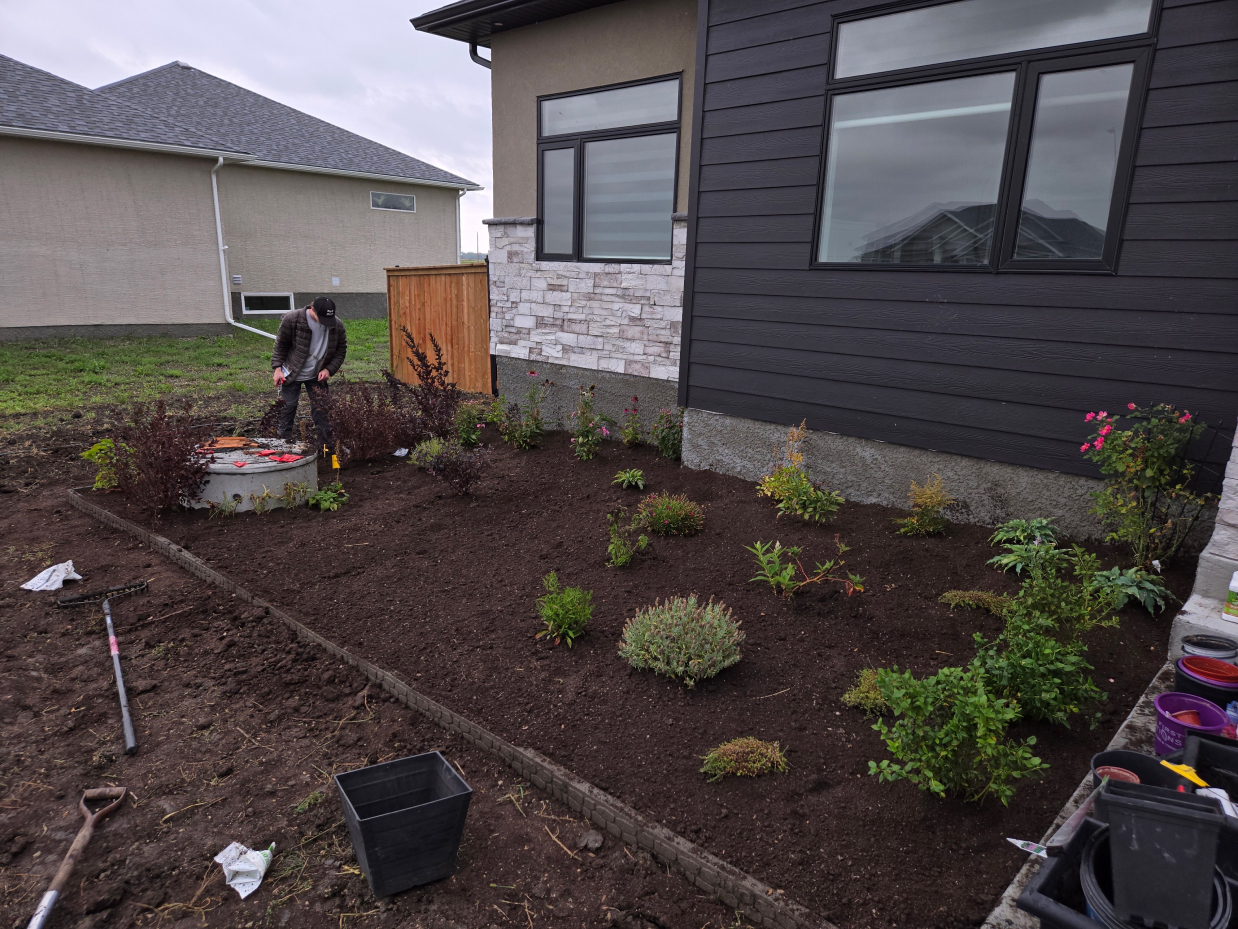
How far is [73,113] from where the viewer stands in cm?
1472

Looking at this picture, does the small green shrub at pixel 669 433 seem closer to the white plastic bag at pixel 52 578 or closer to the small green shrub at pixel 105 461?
the white plastic bag at pixel 52 578

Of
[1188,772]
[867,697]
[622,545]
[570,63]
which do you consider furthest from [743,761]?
[570,63]

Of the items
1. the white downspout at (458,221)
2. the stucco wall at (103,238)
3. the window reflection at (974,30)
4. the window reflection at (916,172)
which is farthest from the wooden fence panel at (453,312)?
the white downspout at (458,221)

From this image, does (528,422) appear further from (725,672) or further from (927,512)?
(725,672)

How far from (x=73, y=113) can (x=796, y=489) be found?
17.4 m

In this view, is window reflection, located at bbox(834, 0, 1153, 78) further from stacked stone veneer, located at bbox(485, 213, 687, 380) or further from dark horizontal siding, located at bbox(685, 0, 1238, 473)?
stacked stone veneer, located at bbox(485, 213, 687, 380)

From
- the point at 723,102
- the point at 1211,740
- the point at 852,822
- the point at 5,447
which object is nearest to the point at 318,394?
the point at 5,447

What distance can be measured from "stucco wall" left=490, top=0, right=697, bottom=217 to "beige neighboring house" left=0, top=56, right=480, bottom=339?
1094 cm

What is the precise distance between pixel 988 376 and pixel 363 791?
13.8 feet

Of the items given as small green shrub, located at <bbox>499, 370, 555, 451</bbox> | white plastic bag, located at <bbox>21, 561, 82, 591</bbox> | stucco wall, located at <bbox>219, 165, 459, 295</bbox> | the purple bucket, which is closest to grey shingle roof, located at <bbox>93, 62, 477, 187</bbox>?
stucco wall, located at <bbox>219, 165, 459, 295</bbox>

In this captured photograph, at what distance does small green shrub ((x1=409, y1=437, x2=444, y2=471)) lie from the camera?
6.61 metres

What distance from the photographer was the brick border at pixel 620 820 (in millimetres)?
2189

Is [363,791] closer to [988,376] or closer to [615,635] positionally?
[615,635]

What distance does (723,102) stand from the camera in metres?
5.69
